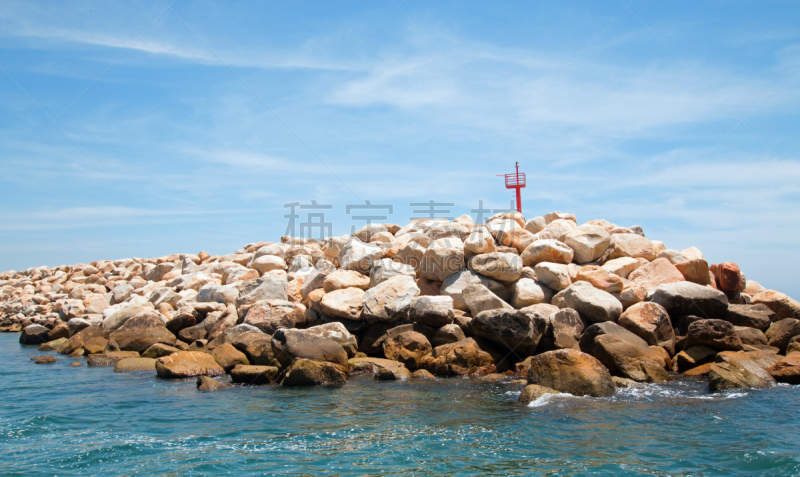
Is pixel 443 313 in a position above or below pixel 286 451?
above

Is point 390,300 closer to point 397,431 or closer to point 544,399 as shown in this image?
point 544,399

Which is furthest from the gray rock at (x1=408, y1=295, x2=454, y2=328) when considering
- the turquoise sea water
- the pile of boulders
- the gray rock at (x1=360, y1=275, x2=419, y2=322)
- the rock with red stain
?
the rock with red stain

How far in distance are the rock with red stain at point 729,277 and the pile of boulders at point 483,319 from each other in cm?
4

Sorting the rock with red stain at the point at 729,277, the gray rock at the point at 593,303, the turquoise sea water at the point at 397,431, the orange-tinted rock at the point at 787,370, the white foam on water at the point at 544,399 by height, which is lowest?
the turquoise sea water at the point at 397,431

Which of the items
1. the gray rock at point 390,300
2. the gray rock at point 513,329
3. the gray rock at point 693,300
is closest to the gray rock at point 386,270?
the gray rock at point 390,300

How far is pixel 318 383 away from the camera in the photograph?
10.3m

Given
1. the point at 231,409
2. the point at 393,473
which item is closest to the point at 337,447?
the point at 393,473

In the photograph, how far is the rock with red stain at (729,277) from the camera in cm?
1361

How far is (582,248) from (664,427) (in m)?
7.63

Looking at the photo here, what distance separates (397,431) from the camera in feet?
24.2

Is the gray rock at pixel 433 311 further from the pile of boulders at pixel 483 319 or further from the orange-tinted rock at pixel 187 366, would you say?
the orange-tinted rock at pixel 187 366

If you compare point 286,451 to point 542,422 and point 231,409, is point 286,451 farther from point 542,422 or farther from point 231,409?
point 542,422

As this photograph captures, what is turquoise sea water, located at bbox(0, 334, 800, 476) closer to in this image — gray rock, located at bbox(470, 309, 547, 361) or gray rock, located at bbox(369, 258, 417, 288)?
gray rock, located at bbox(470, 309, 547, 361)

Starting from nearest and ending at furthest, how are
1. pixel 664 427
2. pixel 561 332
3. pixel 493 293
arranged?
pixel 664 427 < pixel 561 332 < pixel 493 293
